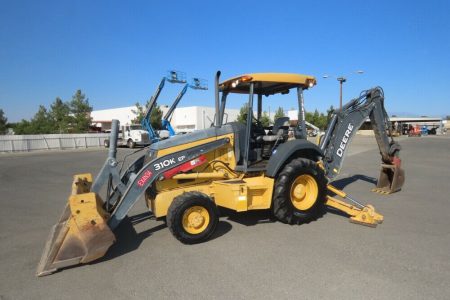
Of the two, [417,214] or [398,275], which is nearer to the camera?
[398,275]

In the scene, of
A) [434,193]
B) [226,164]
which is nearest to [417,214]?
[434,193]

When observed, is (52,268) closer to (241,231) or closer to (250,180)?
(241,231)

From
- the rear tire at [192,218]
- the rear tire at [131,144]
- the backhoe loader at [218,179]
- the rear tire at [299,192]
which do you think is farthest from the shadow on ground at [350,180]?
the rear tire at [131,144]

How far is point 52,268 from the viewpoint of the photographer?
4.15 meters

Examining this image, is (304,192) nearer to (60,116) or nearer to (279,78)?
(279,78)

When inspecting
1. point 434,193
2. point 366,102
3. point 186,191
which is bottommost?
point 434,193

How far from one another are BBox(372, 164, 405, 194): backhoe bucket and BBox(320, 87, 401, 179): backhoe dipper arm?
671 millimetres

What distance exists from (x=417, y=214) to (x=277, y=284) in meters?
4.15

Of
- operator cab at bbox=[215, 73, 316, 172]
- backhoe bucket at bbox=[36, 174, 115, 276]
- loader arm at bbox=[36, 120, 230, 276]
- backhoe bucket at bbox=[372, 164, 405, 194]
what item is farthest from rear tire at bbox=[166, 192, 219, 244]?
backhoe bucket at bbox=[372, 164, 405, 194]

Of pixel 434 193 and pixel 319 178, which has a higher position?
pixel 319 178

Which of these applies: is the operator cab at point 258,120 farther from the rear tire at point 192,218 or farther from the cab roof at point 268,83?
the rear tire at point 192,218

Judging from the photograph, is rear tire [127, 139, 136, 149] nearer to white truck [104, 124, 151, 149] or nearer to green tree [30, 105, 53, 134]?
white truck [104, 124, 151, 149]

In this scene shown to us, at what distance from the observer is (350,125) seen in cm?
782

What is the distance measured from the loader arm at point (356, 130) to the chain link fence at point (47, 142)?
2947 centimetres
